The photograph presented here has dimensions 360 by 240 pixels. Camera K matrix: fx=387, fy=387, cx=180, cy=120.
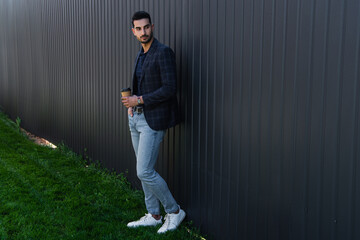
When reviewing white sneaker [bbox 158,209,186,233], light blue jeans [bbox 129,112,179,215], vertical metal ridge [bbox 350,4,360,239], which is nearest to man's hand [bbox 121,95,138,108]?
light blue jeans [bbox 129,112,179,215]

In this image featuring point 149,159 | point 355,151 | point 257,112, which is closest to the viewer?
point 355,151

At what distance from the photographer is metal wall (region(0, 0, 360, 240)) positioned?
227cm

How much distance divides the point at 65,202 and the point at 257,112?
101 inches

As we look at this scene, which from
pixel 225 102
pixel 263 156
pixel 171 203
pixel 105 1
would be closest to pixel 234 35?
pixel 225 102

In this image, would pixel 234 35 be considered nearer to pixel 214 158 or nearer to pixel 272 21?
pixel 272 21

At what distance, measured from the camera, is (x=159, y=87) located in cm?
358

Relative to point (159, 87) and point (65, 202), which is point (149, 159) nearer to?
point (159, 87)

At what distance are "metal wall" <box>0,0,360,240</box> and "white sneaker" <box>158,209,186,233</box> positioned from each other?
0.53 ft

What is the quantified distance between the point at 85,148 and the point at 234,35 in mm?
4010

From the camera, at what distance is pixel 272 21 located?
2670 millimetres

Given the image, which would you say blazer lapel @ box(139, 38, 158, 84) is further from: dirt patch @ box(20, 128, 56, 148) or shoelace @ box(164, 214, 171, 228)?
dirt patch @ box(20, 128, 56, 148)

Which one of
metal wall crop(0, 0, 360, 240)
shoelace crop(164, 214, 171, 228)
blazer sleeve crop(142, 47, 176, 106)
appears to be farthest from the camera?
shoelace crop(164, 214, 171, 228)

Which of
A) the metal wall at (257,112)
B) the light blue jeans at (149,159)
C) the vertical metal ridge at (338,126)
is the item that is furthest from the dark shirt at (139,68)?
the vertical metal ridge at (338,126)

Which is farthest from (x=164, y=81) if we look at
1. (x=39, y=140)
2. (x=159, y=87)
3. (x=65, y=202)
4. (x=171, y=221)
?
(x=39, y=140)
